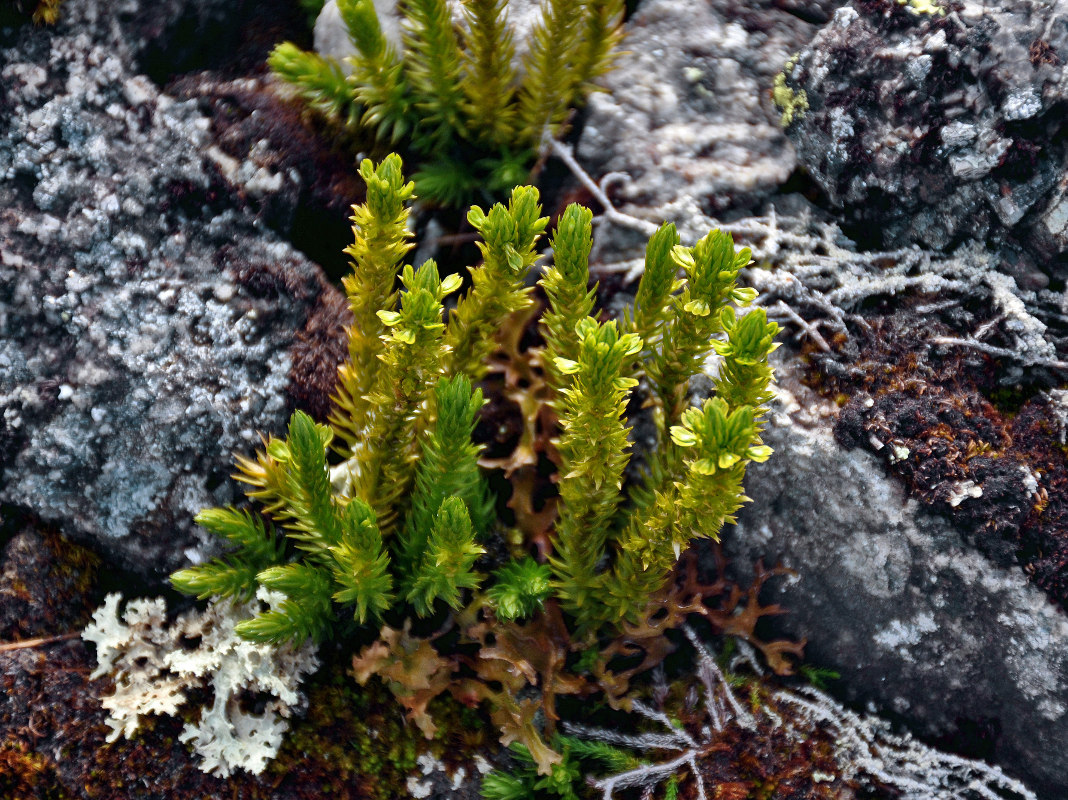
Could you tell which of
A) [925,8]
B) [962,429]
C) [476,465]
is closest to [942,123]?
[925,8]

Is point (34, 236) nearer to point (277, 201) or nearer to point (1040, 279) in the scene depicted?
point (277, 201)

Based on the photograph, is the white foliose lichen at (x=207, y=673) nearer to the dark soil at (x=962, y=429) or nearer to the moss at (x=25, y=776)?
the moss at (x=25, y=776)

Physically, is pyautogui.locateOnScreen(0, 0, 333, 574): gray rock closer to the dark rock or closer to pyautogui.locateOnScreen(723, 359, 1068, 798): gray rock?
the dark rock

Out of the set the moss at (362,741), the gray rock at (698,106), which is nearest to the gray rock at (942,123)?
the gray rock at (698,106)

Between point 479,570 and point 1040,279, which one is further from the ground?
point 1040,279

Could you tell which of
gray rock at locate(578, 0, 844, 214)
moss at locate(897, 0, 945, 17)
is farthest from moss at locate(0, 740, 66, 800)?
moss at locate(897, 0, 945, 17)

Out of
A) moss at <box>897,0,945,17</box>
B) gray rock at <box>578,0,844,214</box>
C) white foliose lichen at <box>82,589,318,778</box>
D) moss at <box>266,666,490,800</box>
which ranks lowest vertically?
moss at <box>266,666,490,800</box>

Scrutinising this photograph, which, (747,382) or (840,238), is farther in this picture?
(840,238)

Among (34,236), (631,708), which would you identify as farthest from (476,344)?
(34,236)

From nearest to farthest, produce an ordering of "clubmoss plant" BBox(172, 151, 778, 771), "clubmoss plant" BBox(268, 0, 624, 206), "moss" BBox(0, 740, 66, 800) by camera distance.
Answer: "clubmoss plant" BBox(172, 151, 778, 771)
"moss" BBox(0, 740, 66, 800)
"clubmoss plant" BBox(268, 0, 624, 206)
